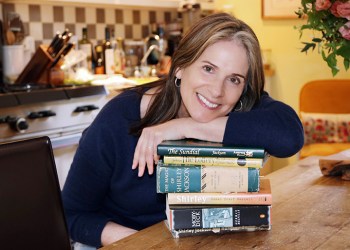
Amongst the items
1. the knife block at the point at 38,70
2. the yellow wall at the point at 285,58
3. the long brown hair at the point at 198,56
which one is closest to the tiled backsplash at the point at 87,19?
the knife block at the point at 38,70

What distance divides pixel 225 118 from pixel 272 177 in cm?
46

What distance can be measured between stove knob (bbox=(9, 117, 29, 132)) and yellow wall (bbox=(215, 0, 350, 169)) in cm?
256

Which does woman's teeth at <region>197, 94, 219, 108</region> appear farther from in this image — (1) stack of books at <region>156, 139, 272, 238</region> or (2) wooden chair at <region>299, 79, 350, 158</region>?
(2) wooden chair at <region>299, 79, 350, 158</region>

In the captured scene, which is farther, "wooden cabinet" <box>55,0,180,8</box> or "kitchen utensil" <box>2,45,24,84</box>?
"wooden cabinet" <box>55,0,180,8</box>

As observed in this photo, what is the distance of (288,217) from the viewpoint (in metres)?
1.42

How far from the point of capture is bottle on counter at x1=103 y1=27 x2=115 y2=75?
4035mm

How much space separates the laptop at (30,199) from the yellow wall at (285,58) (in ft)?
12.2

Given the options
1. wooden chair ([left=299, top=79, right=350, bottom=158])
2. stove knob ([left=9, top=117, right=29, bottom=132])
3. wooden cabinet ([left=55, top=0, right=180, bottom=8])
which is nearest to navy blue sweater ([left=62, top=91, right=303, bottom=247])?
stove knob ([left=9, top=117, right=29, bottom=132])

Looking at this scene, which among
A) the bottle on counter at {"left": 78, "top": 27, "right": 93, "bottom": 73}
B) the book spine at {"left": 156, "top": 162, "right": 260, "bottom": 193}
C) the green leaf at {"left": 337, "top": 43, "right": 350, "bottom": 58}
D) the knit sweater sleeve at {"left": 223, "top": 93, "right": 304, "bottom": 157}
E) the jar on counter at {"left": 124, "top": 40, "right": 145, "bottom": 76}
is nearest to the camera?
the book spine at {"left": 156, "top": 162, "right": 260, "bottom": 193}

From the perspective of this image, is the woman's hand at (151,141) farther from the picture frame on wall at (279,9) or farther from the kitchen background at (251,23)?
the picture frame on wall at (279,9)

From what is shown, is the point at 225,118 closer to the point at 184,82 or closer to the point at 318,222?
the point at 184,82

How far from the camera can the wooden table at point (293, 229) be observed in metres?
1.24

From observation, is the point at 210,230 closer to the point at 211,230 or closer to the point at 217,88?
the point at 211,230

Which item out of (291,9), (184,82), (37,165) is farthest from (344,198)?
(291,9)
